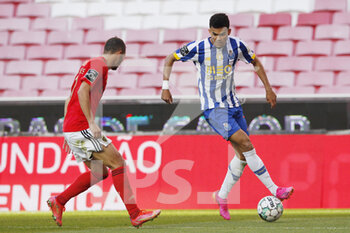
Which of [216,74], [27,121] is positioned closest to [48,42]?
[27,121]

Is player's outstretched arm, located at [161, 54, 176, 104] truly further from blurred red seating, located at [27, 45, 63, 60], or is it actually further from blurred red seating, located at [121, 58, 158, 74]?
blurred red seating, located at [27, 45, 63, 60]

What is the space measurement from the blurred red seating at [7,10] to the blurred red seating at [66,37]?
139cm

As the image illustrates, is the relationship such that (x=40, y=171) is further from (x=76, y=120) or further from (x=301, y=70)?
(x=301, y=70)

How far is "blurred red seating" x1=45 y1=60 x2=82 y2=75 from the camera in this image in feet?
40.7

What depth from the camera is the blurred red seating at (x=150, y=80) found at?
38.2 feet

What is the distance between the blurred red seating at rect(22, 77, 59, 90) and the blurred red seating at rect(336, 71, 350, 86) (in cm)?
501

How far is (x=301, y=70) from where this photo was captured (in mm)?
11477

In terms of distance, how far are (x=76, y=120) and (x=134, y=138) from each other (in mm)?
3293

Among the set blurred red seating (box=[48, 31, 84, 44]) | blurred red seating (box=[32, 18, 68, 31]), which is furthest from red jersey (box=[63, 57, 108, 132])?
blurred red seating (box=[32, 18, 68, 31])

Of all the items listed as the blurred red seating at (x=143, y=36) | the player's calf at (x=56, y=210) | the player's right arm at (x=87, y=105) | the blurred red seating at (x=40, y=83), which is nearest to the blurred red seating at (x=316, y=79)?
the blurred red seating at (x=143, y=36)

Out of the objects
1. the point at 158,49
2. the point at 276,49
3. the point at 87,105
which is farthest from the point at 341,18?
the point at 87,105

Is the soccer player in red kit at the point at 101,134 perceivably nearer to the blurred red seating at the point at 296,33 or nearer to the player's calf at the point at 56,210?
the player's calf at the point at 56,210

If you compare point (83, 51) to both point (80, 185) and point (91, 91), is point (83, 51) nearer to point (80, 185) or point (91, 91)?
point (80, 185)

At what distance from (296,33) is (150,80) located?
2.86 m
